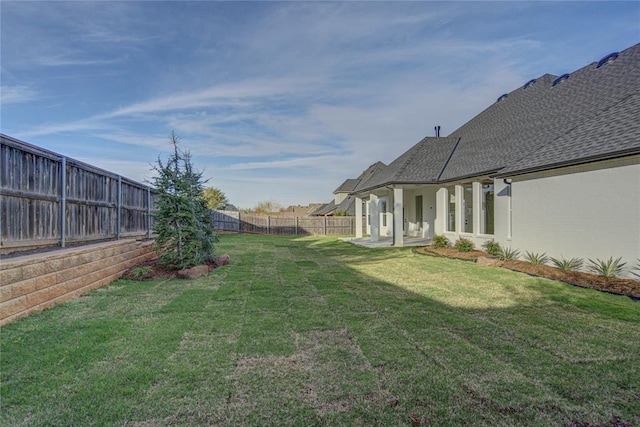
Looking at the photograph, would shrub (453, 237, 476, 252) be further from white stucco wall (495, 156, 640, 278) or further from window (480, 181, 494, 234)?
white stucco wall (495, 156, 640, 278)

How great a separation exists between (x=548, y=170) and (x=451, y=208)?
544 cm

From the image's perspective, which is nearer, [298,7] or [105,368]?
[105,368]

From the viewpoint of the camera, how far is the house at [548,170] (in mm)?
6672

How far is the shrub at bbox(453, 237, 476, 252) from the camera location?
36.9 ft

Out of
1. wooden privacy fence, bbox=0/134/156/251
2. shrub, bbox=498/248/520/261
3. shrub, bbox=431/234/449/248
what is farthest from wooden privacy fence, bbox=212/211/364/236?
wooden privacy fence, bbox=0/134/156/251

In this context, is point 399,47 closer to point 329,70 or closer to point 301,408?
point 329,70

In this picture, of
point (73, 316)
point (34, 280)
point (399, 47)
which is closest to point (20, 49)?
point (34, 280)

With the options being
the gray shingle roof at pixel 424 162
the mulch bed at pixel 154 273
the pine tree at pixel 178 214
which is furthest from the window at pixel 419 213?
the mulch bed at pixel 154 273

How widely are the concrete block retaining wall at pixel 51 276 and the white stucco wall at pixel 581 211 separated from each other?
33.2 feet

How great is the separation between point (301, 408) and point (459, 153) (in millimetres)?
14081

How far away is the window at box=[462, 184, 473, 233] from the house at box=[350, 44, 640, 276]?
0.13 ft

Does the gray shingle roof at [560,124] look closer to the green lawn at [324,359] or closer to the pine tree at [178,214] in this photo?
the green lawn at [324,359]

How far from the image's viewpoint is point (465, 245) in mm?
11297

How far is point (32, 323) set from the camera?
408 centimetres
